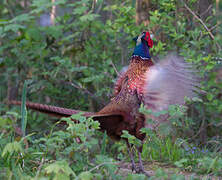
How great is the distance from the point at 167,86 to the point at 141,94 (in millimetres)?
503

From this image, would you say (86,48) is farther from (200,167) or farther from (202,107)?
(200,167)

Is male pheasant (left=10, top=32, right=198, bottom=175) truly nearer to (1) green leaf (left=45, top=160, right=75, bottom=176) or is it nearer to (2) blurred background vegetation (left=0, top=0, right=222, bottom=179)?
(2) blurred background vegetation (left=0, top=0, right=222, bottom=179)

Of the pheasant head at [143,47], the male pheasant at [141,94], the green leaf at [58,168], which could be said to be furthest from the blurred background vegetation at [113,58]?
the green leaf at [58,168]

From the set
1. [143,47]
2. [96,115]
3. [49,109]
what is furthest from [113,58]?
[49,109]

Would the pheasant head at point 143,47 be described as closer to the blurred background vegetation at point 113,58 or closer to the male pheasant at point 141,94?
the male pheasant at point 141,94

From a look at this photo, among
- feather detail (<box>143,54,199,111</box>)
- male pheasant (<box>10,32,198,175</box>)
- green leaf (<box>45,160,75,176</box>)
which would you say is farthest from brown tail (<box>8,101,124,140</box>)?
green leaf (<box>45,160,75,176</box>)

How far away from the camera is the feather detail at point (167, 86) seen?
2.96m

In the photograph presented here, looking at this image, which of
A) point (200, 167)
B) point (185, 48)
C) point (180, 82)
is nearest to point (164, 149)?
point (200, 167)

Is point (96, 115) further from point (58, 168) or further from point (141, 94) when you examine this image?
point (58, 168)

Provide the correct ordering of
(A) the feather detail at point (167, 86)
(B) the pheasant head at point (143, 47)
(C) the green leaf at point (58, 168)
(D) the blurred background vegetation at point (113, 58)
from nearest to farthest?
1. (C) the green leaf at point (58, 168)
2. (A) the feather detail at point (167, 86)
3. (B) the pheasant head at point (143, 47)
4. (D) the blurred background vegetation at point (113, 58)

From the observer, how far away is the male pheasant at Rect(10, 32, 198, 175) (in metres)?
3.00

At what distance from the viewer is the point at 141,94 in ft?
11.1

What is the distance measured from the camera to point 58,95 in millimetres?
5918

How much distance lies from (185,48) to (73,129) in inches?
96.2
